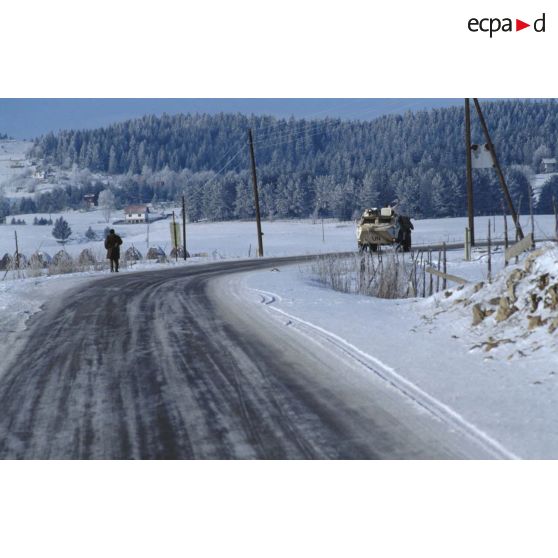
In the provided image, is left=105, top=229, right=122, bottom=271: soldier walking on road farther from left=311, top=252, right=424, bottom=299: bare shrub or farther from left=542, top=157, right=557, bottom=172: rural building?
left=542, top=157, right=557, bottom=172: rural building

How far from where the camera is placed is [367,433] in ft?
18.9

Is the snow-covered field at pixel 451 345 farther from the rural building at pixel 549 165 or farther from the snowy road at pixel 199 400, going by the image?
the rural building at pixel 549 165

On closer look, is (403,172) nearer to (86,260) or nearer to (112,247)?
(86,260)

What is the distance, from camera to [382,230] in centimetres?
3406

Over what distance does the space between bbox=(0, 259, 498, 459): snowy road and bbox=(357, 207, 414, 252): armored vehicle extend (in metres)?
23.0

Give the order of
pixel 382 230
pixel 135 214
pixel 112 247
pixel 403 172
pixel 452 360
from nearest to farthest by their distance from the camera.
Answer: pixel 452 360, pixel 112 247, pixel 382 230, pixel 403 172, pixel 135 214

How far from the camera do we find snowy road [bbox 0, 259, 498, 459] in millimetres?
5520

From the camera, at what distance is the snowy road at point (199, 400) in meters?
5.52

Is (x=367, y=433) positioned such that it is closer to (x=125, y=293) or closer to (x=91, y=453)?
(x=91, y=453)

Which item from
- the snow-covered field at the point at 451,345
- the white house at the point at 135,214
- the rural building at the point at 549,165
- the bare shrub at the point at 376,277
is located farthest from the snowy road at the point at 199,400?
the white house at the point at 135,214

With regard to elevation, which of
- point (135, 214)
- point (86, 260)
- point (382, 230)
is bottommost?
point (86, 260)

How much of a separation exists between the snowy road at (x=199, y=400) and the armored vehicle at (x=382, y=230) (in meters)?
23.0

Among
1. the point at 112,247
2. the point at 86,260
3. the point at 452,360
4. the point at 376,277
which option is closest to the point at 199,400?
the point at 452,360

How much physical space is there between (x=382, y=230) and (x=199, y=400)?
27989 millimetres
